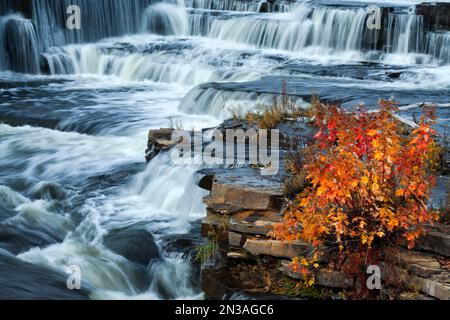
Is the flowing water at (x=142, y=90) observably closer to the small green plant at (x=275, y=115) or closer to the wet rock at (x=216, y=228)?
the wet rock at (x=216, y=228)

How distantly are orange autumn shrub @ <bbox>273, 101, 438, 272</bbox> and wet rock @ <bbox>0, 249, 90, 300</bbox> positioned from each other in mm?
2402

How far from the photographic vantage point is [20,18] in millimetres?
22297

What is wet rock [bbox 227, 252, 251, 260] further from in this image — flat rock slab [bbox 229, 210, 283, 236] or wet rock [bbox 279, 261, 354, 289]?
wet rock [bbox 279, 261, 354, 289]

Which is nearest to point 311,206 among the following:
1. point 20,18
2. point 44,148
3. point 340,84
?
point 44,148

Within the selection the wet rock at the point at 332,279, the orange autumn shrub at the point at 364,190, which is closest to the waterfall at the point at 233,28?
the orange autumn shrub at the point at 364,190

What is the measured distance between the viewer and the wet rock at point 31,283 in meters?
7.71

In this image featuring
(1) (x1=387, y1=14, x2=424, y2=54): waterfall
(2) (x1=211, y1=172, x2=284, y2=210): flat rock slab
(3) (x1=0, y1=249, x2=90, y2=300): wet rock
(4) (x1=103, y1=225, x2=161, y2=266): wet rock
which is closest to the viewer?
(3) (x1=0, y1=249, x2=90, y2=300): wet rock

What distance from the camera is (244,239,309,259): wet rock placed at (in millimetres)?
7840

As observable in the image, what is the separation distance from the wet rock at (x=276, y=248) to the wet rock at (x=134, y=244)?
1.91 metres

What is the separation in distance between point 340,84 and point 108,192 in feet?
23.3

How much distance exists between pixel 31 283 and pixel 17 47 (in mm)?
14923

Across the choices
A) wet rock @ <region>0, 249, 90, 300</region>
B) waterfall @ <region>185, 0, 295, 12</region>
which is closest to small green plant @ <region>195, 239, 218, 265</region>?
wet rock @ <region>0, 249, 90, 300</region>

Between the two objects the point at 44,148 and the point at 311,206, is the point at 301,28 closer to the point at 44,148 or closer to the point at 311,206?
the point at 44,148

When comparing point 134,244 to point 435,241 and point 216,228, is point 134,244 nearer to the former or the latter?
point 216,228
